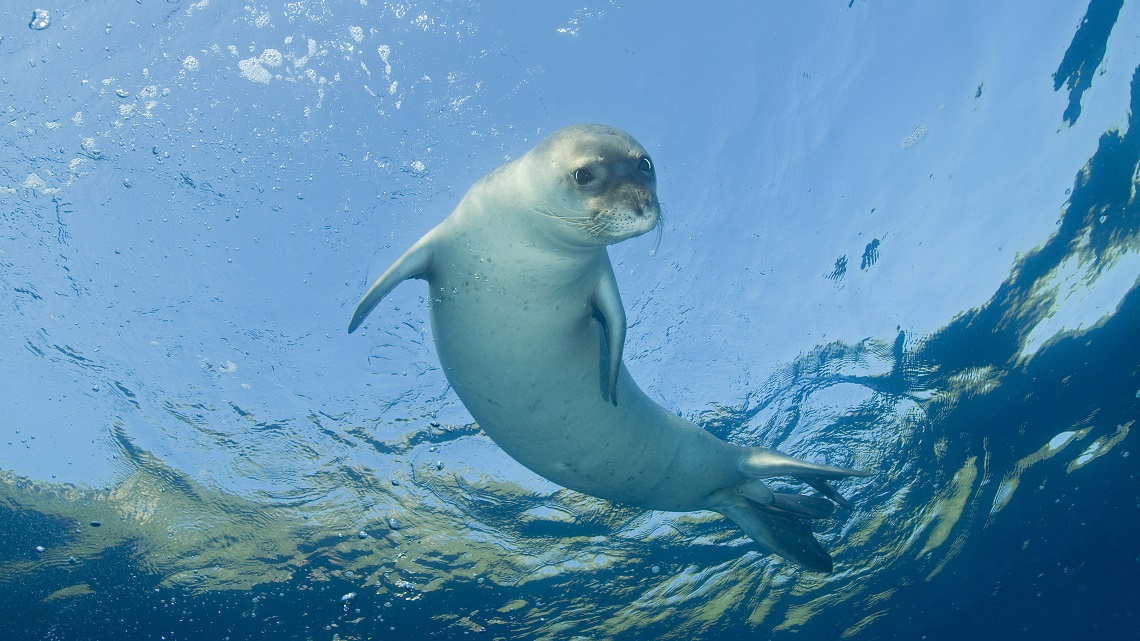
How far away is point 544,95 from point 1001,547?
55.8ft

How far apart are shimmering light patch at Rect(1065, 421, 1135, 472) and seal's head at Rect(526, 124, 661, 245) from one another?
50.2 ft

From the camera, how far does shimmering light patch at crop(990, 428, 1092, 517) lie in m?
12.6

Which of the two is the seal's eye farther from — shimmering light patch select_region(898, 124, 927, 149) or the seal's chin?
shimmering light patch select_region(898, 124, 927, 149)

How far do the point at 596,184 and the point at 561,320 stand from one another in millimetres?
1169

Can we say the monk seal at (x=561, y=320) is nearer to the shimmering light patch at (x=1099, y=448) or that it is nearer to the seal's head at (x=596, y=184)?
the seal's head at (x=596, y=184)

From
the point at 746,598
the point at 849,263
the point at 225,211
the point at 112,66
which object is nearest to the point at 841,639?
the point at 746,598

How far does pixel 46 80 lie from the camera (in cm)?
527

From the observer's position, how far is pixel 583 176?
10.5 ft

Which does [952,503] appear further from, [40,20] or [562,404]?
[40,20]

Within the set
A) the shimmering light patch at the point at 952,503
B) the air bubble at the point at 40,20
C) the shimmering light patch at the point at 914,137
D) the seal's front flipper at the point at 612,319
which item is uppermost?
the shimmering light patch at the point at 914,137

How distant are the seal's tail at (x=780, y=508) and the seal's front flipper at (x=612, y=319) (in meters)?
1.95

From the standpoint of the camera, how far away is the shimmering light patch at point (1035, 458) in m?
12.6

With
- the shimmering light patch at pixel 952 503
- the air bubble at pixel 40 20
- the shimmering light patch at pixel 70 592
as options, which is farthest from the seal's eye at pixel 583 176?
the shimmering light patch at pixel 70 592

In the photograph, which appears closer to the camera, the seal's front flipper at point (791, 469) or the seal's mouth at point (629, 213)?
the seal's mouth at point (629, 213)
